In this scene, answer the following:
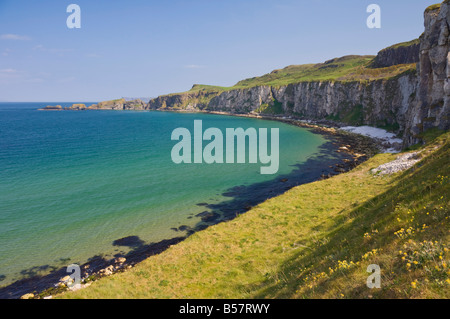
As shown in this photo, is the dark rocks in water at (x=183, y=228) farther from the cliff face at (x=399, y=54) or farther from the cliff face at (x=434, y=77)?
the cliff face at (x=399, y=54)

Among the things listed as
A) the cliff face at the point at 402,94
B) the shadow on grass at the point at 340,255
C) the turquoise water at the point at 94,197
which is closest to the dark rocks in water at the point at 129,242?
the turquoise water at the point at 94,197

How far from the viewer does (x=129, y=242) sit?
3112cm

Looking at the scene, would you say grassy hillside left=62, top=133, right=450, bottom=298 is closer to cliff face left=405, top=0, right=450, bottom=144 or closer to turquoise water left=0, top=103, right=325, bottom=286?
turquoise water left=0, top=103, right=325, bottom=286

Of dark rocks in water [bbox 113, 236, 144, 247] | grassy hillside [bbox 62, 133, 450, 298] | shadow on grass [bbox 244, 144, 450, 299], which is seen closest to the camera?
grassy hillside [bbox 62, 133, 450, 298]

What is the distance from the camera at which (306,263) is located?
698 inches

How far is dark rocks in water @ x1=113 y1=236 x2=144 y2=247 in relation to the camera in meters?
30.7

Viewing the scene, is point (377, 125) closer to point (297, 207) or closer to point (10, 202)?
point (297, 207)

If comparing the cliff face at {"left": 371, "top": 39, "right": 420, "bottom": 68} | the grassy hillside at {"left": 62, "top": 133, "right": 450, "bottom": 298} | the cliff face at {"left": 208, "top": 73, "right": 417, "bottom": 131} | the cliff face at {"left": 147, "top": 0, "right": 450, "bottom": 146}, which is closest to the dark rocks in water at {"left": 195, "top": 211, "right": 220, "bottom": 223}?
the grassy hillside at {"left": 62, "top": 133, "right": 450, "bottom": 298}

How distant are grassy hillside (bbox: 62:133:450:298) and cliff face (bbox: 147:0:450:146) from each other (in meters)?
34.7

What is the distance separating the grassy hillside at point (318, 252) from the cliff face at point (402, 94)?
1367 inches

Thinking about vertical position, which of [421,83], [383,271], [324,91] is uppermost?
[324,91]

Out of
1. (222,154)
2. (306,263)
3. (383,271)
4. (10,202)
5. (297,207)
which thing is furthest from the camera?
(222,154)

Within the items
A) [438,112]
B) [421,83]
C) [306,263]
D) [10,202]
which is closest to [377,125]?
[421,83]
